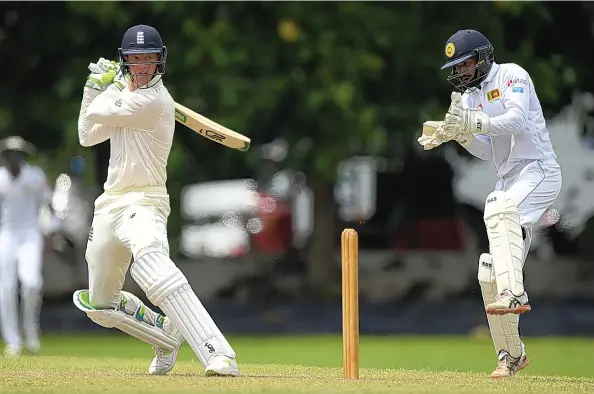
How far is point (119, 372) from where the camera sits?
311 inches

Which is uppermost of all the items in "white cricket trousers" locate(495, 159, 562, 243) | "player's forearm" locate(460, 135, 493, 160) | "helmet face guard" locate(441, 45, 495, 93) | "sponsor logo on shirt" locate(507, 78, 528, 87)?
"helmet face guard" locate(441, 45, 495, 93)

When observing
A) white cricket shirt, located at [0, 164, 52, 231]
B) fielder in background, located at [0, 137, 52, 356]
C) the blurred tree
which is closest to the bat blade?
fielder in background, located at [0, 137, 52, 356]

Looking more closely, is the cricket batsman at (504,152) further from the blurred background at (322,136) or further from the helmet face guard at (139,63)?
the blurred background at (322,136)

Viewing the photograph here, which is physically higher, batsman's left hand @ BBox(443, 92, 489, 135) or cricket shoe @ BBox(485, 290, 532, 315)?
batsman's left hand @ BBox(443, 92, 489, 135)

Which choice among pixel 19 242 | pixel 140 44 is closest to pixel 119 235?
pixel 140 44

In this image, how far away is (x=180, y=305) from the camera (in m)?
7.10

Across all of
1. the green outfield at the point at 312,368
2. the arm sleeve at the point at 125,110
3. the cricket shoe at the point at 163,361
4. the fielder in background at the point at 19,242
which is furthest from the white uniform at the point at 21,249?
the arm sleeve at the point at 125,110

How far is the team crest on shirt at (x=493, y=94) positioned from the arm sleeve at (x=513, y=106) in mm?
38

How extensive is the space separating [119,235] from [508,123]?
212 centimetres

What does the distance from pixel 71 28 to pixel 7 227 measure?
3.82m

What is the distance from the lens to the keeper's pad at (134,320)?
7.50 m

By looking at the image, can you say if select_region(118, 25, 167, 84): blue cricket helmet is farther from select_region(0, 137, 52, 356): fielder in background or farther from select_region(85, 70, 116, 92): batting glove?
select_region(0, 137, 52, 356): fielder in background

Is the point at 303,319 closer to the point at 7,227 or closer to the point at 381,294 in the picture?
the point at 381,294

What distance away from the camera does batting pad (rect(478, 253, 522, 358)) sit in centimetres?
760
